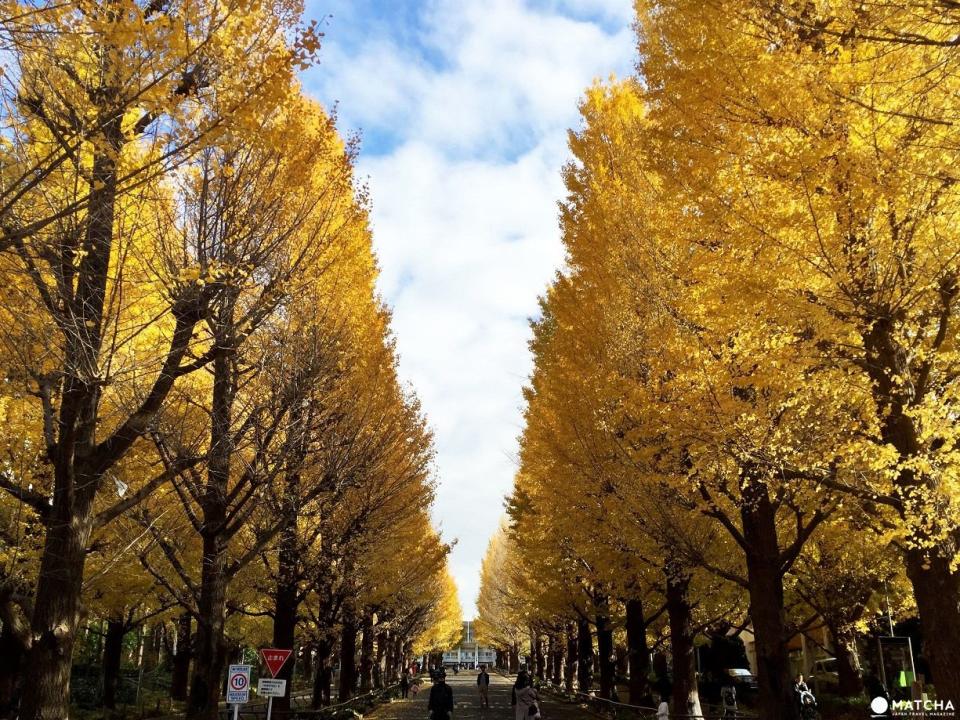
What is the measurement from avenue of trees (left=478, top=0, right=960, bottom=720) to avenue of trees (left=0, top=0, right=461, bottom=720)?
3.76 metres

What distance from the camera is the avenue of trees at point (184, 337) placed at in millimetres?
4629

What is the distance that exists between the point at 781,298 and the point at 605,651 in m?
17.6

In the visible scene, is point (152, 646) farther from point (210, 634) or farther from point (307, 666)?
point (210, 634)

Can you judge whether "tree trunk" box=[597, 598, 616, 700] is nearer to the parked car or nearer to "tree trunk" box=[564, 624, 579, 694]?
the parked car

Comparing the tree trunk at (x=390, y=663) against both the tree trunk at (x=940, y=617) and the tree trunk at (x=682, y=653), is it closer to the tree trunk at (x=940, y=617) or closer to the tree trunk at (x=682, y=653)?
the tree trunk at (x=682, y=653)

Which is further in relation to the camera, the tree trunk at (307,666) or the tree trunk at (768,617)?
the tree trunk at (307,666)

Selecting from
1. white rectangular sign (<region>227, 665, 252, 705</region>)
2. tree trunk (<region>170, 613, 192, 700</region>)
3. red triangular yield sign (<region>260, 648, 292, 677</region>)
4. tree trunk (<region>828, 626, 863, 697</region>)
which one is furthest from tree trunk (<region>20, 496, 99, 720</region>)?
tree trunk (<region>170, 613, 192, 700</region>)

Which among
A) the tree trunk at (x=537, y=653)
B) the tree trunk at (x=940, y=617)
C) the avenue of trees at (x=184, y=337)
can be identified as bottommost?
the tree trunk at (x=537, y=653)

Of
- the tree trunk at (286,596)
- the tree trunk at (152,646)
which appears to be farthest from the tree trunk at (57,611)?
the tree trunk at (152,646)

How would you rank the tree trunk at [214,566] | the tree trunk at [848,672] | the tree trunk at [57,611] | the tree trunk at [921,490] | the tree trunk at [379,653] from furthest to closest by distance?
the tree trunk at [379,653] < the tree trunk at [848,672] < the tree trunk at [214,566] < the tree trunk at [921,490] < the tree trunk at [57,611]

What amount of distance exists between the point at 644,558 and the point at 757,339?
6.84 meters

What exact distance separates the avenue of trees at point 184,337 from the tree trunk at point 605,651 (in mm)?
6483

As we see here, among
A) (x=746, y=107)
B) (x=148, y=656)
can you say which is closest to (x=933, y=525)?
(x=746, y=107)

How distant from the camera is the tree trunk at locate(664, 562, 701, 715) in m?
13.2
